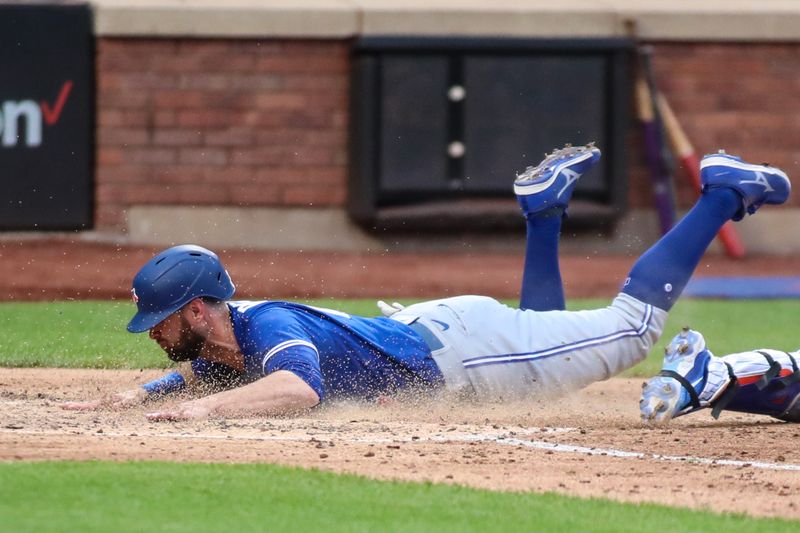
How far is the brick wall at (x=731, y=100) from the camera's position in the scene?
16.0 m

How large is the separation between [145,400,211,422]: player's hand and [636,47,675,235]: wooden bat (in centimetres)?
1044

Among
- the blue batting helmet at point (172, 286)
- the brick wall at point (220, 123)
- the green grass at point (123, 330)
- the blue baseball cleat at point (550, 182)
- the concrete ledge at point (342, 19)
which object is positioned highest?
the concrete ledge at point (342, 19)

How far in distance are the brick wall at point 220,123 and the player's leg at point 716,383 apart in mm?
9472

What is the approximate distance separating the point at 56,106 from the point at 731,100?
6947 millimetres

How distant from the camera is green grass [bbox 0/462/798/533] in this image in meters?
4.11

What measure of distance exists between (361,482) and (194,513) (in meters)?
0.71

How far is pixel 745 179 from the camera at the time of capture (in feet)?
21.6

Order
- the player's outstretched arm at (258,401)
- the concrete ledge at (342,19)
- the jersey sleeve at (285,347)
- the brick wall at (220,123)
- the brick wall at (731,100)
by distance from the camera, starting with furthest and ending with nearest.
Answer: the brick wall at (731,100) < the brick wall at (220,123) < the concrete ledge at (342,19) < the jersey sleeve at (285,347) < the player's outstretched arm at (258,401)

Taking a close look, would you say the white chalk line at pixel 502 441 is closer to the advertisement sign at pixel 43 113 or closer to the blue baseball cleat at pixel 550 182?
the blue baseball cleat at pixel 550 182

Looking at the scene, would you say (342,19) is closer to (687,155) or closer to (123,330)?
(687,155)

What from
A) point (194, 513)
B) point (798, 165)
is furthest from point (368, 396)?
point (798, 165)

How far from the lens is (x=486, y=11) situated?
1534 cm

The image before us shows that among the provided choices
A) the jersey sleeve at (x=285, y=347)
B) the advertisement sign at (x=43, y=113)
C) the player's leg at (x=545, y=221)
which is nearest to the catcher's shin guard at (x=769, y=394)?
the player's leg at (x=545, y=221)

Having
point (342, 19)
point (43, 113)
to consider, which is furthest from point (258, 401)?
point (342, 19)
